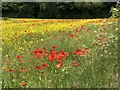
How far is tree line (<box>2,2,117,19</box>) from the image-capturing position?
33069mm

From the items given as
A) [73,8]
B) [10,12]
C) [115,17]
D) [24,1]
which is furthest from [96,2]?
[115,17]

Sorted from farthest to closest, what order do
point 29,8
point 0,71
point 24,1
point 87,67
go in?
point 29,8
point 24,1
point 0,71
point 87,67

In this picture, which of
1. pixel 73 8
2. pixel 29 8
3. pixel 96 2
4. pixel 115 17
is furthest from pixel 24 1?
pixel 115 17

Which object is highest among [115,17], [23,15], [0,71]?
[115,17]

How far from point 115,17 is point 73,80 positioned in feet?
5.33

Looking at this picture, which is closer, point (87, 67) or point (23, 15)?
point (87, 67)

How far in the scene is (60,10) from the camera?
33531mm

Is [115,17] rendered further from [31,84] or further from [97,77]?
[31,84]

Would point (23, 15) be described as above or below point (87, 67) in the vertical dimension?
below

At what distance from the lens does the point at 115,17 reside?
5.45 m

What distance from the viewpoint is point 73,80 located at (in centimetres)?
Answer: 449

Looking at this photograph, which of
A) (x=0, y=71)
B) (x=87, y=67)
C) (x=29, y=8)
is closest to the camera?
(x=87, y=67)

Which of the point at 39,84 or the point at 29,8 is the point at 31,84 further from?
the point at 29,8

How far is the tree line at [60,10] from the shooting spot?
3307cm
